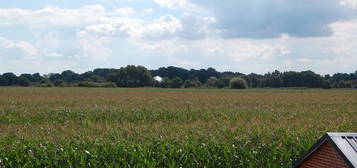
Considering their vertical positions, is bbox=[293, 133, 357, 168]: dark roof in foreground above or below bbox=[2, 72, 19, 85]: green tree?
below

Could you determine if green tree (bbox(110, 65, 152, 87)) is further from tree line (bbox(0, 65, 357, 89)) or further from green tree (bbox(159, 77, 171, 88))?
green tree (bbox(159, 77, 171, 88))

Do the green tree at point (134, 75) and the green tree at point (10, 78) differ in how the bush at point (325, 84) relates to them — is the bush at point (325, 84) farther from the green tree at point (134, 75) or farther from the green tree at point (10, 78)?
the green tree at point (10, 78)

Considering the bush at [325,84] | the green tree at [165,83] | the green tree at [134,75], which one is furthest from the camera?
the green tree at [134,75]

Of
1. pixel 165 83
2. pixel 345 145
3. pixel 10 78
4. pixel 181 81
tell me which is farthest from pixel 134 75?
pixel 345 145

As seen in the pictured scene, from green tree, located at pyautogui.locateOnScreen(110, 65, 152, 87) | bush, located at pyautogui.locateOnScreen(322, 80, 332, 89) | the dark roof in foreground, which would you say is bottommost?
the dark roof in foreground

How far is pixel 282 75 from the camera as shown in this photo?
107 meters

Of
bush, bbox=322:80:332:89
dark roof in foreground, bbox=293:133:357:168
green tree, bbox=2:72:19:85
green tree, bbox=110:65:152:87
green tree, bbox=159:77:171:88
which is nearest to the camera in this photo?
dark roof in foreground, bbox=293:133:357:168

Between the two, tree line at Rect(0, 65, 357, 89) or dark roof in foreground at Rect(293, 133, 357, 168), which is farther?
tree line at Rect(0, 65, 357, 89)

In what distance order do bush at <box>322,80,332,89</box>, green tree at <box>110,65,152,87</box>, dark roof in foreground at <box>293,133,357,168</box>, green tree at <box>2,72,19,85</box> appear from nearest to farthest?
1. dark roof in foreground at <box>293,133,357,168</box>
2. bush at <box>322,80,332,89</box>
3. green tree at <box>110,65,152,87</box>
4. green tree at <box>2,72,19,85</box>

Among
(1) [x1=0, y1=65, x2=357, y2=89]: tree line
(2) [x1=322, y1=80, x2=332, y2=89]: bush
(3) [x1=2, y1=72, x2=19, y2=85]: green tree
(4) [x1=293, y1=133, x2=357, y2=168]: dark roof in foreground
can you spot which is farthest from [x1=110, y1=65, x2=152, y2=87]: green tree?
(4) [x1=293, y1=133, x2=357, y2=168]: dark roof in foreground

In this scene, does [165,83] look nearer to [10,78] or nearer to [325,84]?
[325,84]

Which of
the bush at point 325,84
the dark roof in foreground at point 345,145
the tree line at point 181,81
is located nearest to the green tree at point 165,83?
the tree line at point 181,81

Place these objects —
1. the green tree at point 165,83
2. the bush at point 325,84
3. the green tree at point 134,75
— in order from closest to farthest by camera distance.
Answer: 1. the bush at point 325,84
2. the green tree at point 165,83
3. the green tree at point 134,75

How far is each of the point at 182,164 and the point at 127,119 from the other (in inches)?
406
